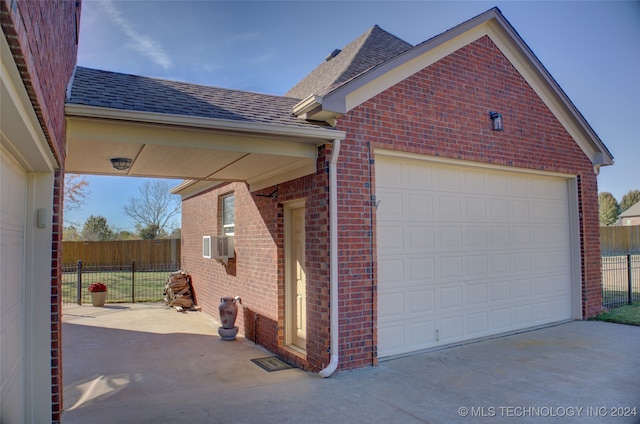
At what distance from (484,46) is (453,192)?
287 cm

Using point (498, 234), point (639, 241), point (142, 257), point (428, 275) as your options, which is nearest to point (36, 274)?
point (428, 275)

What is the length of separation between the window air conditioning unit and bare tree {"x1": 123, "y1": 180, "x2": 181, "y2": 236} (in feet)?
93.5

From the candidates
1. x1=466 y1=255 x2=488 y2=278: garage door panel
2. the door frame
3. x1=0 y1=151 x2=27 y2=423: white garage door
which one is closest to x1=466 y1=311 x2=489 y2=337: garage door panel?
x1=466 y1=255 x2=488 y2=278: garage door panel

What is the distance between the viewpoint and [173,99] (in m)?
5.61

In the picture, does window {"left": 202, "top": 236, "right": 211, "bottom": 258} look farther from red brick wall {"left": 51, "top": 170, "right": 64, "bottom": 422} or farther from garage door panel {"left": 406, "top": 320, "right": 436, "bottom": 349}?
red brick wall {"left": 51, "top": 170, "right": 64, "bottom": 422}

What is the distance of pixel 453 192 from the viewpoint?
750 centimetres

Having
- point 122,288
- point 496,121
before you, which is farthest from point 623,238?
point 122,288

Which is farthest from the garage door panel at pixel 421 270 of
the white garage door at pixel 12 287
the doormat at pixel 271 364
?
the white garage door at pixel 12 287

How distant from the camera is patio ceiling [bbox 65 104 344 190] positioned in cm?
495

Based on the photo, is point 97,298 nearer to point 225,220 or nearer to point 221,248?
point 225,220

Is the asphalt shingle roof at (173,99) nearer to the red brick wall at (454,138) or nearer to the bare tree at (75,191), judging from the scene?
the red brick wall at (454,138)

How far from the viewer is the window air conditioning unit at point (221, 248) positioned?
948cm

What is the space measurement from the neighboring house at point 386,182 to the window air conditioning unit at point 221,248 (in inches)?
1.5

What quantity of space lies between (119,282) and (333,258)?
1481 cm
